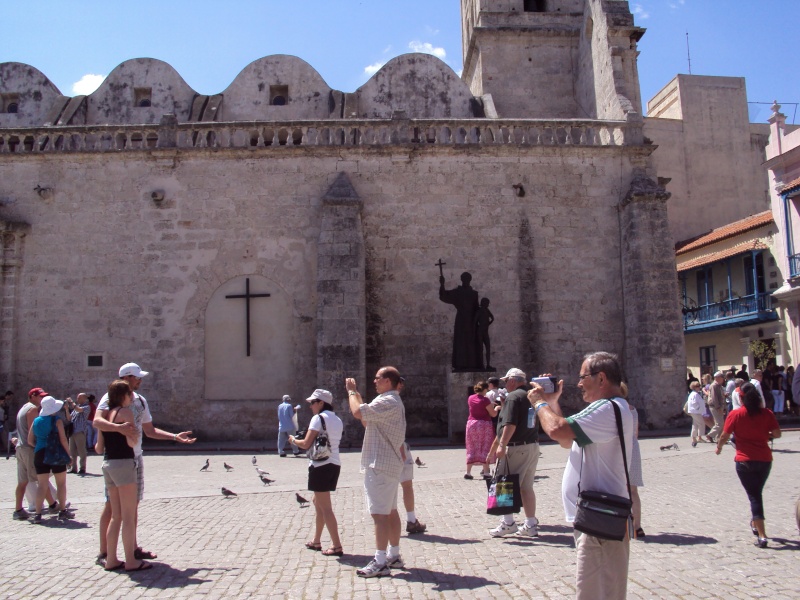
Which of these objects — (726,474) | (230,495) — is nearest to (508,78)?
(726,474)

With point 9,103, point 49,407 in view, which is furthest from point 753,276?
point 9,103

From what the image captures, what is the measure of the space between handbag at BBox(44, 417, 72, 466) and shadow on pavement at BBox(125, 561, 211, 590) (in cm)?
269

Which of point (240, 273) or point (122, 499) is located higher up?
point (240, 273)

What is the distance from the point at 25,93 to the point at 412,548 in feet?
69.2

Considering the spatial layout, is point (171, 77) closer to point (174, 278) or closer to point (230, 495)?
point (174, 278)

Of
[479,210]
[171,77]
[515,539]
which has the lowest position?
[515,539]

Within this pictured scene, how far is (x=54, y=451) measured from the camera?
7797 mm

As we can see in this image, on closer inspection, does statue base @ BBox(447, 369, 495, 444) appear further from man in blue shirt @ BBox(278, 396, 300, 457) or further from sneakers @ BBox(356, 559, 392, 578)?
sneakers @ BBox(356, 559, 392, 578)

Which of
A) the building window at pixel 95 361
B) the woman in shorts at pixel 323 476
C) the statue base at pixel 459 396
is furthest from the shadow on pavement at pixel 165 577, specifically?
the building window at pixel 95 361

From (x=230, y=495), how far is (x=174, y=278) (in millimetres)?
8450

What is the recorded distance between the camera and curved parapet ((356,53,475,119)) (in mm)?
20719

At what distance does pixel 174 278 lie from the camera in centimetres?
1623

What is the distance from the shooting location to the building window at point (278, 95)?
21.0 m

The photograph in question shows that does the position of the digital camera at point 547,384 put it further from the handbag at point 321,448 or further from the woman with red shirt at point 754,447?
the woman with red shirt at point 754,447
